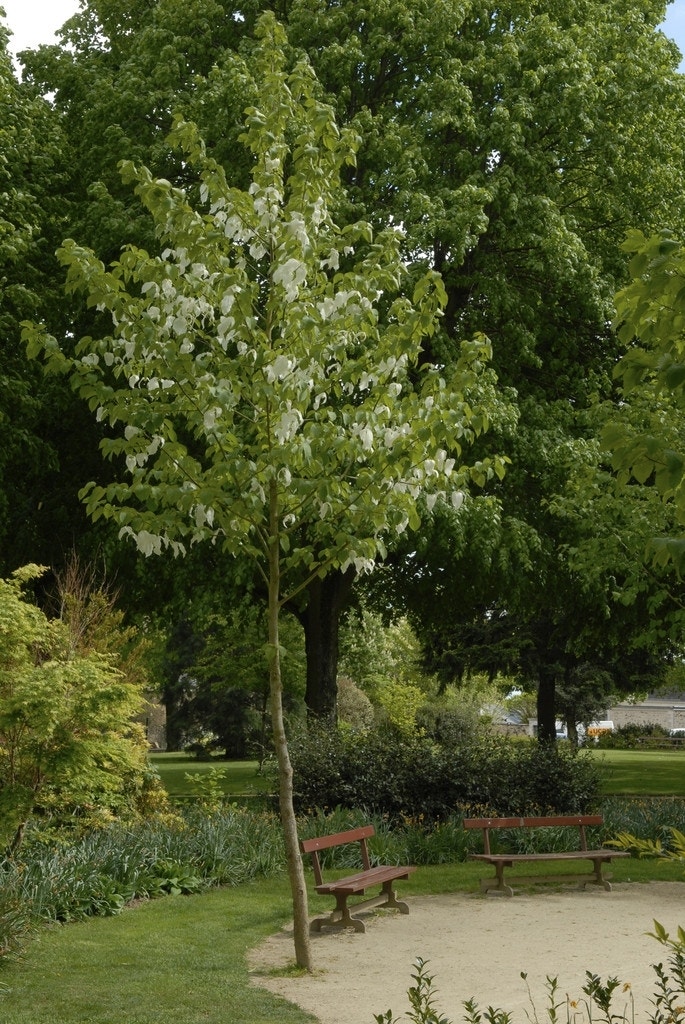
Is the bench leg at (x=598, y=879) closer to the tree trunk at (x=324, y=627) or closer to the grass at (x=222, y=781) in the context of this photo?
the tree trunk at (x=324, y=627)

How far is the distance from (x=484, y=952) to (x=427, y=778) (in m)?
5.90

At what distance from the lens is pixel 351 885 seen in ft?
31.4

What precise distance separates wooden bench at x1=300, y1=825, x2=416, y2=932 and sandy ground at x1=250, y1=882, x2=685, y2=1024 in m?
0.10

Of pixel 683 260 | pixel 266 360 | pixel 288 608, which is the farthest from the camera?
pixel 288 608

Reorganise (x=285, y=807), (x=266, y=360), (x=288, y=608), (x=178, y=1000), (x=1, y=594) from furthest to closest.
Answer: (x=288, y=608)
(x=1, y=594)
(x=285, y=807)
(x=266, y=360)
(x=178, y=1000)

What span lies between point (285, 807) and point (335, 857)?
485 centimetres

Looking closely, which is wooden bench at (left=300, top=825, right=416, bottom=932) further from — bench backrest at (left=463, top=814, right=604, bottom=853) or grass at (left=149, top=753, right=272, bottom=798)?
grass at (left=149, top=753, right=272, bottom=798)

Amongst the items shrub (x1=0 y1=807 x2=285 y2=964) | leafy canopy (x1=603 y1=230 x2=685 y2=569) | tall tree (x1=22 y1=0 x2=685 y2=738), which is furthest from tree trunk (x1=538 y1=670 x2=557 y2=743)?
leafy canopy (x1=603 y1=230 x2=685 y2=569)

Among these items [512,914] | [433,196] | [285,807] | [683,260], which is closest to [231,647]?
[433,196]

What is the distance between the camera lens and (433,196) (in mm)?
16000

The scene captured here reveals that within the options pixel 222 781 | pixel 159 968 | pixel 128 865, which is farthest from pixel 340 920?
pixel 222 781

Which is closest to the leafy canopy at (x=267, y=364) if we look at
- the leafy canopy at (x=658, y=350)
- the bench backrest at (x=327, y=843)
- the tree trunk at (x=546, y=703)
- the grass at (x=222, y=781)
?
the bench backrest at (x=327, y=843)

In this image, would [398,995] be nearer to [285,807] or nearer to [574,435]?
[285,807]

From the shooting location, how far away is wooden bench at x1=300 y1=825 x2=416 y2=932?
31.4 feet
